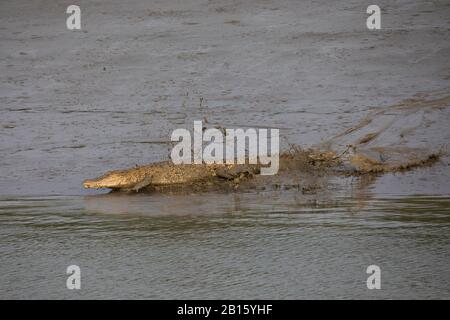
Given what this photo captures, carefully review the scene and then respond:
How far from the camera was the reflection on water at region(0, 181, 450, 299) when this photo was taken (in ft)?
21.6

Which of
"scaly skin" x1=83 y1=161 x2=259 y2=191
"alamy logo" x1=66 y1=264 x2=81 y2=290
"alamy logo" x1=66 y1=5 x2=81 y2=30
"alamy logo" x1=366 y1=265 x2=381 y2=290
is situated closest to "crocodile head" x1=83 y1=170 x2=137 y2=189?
"scaly skin" x1=83 y1=161 x2=259 y2=191

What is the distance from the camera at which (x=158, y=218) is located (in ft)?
27.9

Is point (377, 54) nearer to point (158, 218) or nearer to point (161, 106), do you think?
point (161, 106)

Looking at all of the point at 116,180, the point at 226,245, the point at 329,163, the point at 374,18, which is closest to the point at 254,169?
the point at 329,163

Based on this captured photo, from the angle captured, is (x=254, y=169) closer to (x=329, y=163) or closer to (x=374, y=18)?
(x=329, y=163)

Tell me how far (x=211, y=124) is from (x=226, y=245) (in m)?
3.98

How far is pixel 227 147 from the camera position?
35.6 ft

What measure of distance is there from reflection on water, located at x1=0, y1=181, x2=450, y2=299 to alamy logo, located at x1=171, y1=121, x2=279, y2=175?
70cm

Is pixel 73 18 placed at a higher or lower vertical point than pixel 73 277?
higher

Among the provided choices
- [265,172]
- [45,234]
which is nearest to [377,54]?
[265,172]

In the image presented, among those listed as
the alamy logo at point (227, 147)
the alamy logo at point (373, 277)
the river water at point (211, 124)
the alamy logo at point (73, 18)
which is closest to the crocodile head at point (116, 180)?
the river water at point (211, 124)
